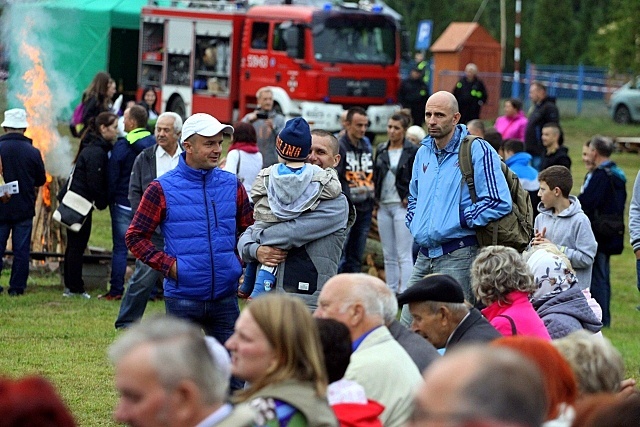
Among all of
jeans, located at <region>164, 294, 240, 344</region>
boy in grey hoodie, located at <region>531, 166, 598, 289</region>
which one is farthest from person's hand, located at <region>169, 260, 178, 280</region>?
boy in grey hoodie, located at <region>531, 166, 598, 289</region>

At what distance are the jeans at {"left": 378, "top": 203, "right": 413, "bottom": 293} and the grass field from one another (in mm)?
2214

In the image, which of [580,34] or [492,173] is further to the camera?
[580,34]

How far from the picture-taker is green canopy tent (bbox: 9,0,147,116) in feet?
88.4

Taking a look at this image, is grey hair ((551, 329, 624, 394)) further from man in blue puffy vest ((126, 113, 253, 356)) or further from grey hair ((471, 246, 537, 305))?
man in blue puffy vest ((126, 113, 253, 356))

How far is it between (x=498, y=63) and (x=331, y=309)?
35.3 meters

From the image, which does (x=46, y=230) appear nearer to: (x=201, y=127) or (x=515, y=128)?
(x=201, y=127)

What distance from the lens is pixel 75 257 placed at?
12.2 meters

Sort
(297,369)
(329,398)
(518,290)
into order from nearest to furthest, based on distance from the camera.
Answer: (297,369), (329,398), (518,290)

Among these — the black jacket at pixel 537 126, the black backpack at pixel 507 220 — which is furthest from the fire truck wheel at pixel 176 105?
the black backpack at pixel 507 220

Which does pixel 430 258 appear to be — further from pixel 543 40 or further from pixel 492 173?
pixel 543 40

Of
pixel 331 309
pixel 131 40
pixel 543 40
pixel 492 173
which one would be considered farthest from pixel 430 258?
pixel 543 40

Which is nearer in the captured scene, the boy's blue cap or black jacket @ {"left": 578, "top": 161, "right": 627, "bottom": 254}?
the boy's blue cap

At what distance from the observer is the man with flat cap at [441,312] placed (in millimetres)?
5871

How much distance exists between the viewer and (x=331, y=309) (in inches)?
199
